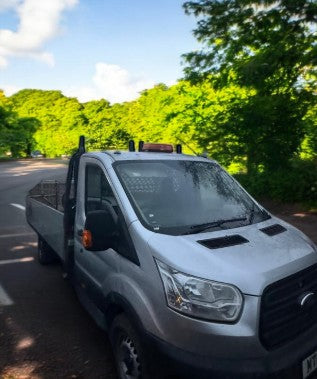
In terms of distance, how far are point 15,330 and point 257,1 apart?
10904mm

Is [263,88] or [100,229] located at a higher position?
[263,88]

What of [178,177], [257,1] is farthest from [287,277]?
[257,1]

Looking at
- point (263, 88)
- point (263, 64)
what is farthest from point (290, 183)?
point (263, 64)

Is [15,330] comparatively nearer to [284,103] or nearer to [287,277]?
[287,277]

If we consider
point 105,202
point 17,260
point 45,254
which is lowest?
point 17,260

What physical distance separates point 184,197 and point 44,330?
2292 mm

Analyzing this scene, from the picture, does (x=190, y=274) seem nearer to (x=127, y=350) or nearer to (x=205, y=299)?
(x=205, y=299)

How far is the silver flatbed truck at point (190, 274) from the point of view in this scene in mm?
2385

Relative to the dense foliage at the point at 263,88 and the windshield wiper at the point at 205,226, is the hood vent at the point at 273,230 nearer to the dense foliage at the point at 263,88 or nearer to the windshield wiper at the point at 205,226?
the windshield wiper at the point at 205,226

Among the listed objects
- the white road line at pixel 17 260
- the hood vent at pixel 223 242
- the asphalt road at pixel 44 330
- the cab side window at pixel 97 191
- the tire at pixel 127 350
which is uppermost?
the cab side window at pixel 97 191

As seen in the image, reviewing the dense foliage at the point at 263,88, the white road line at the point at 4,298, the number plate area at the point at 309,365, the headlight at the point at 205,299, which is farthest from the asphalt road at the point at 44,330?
the dense foliage at the point at 263,88

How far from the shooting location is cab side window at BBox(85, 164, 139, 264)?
2.97 metres

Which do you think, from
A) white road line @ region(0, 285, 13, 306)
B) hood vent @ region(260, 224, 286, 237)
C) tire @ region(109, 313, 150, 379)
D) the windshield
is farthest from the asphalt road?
hood vent @ region(260, 224, 286, 237)

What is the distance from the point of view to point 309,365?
8.59 ft
